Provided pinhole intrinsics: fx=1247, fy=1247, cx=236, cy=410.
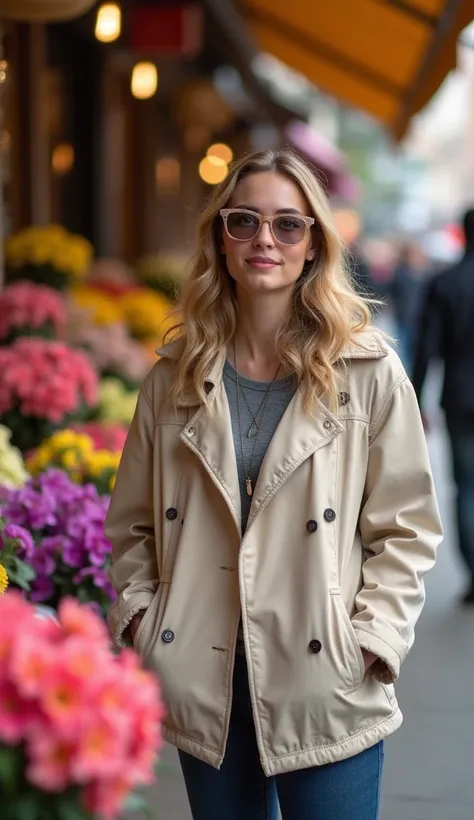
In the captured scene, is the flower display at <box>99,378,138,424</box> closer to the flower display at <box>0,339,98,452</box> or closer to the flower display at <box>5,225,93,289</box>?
the flower display at <box>0,339,98,452</box>

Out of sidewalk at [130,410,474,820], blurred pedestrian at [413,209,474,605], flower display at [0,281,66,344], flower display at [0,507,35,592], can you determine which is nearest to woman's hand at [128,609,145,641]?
flower display at [0,507,35,592]

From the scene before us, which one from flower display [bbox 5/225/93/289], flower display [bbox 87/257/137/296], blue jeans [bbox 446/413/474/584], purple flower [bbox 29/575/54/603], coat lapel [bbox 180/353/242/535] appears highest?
flower display [bbox 5/225/93/289]

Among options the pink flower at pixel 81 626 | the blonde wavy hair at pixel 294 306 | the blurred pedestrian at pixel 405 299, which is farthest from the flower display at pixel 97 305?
the blurred pedestrian at pixel 405 299

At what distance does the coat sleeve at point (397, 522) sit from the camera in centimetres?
231

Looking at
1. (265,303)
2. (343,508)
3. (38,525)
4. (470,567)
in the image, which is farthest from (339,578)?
(470,567)

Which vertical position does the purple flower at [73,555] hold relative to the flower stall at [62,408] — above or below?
below

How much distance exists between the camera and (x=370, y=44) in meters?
9.92

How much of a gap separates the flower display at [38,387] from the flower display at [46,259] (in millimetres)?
2126

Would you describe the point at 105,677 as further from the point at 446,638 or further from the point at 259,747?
the point at 446,638

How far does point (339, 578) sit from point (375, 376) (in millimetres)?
393

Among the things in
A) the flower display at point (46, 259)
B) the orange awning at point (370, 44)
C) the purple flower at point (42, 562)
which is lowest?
the purple flower at point (42, 562)

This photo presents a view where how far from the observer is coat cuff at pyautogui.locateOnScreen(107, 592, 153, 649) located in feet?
7.84

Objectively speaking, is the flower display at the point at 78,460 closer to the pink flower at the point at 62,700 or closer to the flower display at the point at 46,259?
the pink flower at the point at 62,700

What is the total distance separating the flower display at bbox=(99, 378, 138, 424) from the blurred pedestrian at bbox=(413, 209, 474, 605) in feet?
4.96
